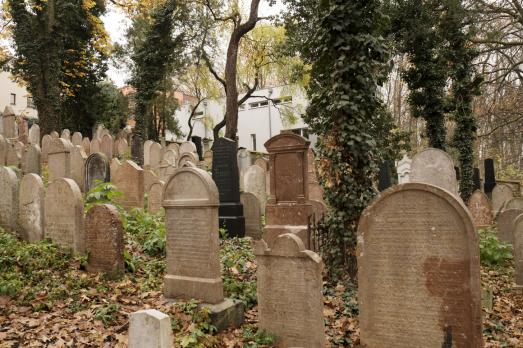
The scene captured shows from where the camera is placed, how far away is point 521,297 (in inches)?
238

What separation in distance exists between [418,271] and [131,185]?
27.0ft

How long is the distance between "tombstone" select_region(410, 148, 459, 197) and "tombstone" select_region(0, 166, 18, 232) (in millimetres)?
8880

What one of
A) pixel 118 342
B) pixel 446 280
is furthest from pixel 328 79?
pixel 118 342

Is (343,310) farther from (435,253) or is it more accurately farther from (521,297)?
(521,297)

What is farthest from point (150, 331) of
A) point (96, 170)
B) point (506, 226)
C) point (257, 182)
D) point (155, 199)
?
point (257, 182)

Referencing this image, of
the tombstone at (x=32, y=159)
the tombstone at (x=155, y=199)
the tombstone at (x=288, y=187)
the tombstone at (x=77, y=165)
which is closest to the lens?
the tombstone at (x=288, y=187)

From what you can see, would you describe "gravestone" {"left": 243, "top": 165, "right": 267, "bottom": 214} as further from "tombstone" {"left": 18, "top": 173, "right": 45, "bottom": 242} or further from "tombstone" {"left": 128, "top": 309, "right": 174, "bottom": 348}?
"tombstone" {"left": 128, "top": 309, "right": 174, "bottom": 348}

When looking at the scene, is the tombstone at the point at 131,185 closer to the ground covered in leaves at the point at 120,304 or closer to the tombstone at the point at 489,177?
the ground covered in leaves at the point at 120,304

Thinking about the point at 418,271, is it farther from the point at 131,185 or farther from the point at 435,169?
the point at 131,185

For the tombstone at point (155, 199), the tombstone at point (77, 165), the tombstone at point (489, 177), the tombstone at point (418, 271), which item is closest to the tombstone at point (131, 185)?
the tombstone at point (155, 199)

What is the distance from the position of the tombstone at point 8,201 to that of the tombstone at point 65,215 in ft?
2.98

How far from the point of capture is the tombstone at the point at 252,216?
9.52 metres

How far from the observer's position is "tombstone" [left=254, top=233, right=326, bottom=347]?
4031mm

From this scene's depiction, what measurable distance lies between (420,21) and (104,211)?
13.1 m
